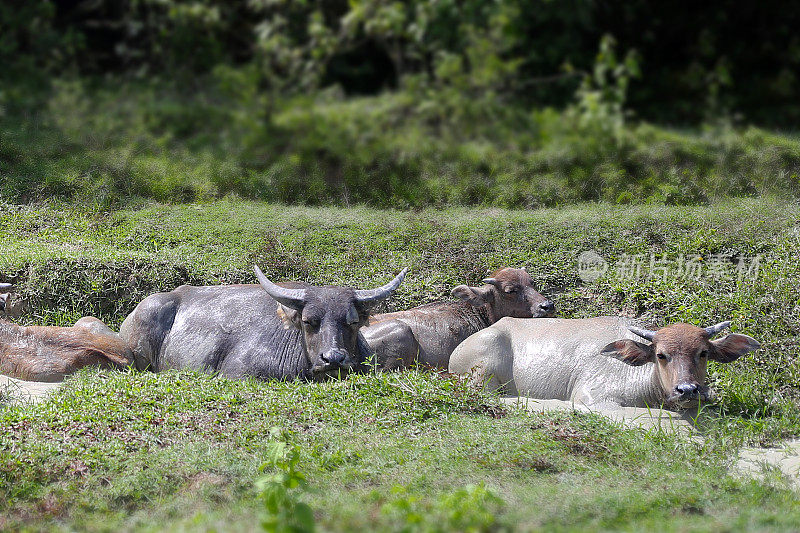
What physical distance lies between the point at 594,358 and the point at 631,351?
56 centimetres

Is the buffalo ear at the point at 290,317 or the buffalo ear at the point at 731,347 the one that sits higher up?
the buffalo ear at the point at 290,317

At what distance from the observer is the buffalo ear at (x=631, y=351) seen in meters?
6.64

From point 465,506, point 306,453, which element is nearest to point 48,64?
point 306,453

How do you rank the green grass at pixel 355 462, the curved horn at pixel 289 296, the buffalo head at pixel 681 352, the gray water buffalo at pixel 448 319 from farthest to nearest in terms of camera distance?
the gray water buffalo at pixel 448 319 → the curved horn at pixel 289 296 → the buffalo head at pixel 681 352 → the green grass at pixel 355 462

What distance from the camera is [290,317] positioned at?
7.24m

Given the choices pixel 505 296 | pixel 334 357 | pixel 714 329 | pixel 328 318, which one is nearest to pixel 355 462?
pixel 334 357

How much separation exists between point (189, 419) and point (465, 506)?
2414 mm

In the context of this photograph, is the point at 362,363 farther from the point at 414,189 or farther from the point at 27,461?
the point at 414,189

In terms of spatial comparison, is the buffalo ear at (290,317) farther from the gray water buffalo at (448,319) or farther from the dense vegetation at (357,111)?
the dense vegetation at (357,111)

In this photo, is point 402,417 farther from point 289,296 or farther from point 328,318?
point 289,296

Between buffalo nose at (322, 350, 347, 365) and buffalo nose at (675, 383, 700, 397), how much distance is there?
2343 millimetres

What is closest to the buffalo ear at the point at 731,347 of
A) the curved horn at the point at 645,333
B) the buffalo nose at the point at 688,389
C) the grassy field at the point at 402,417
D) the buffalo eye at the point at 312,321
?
the grassy field at the point at 402,417

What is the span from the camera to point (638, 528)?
3.73 metres

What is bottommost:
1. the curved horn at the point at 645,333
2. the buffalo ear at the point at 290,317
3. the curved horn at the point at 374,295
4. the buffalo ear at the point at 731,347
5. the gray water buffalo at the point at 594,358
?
the gray water buffalo at the point at 594,358
